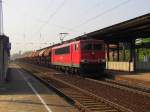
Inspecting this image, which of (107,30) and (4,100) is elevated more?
(107,30)

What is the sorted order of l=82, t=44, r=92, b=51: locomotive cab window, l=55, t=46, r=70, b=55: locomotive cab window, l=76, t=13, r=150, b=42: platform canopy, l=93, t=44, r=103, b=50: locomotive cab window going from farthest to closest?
l=55, t=46, r=70, b=55: locomotive cab window, l=93, t=44, r=103, b=50: locomotive cab window, l=82, t=44, r=92, b=51: locomotive cab window, l=76, t=13, r=150, b=42: platform canopy

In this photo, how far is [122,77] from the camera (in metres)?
27.9

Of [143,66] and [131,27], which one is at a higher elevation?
[131,27]

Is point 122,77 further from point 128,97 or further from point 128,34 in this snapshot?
point 128,97

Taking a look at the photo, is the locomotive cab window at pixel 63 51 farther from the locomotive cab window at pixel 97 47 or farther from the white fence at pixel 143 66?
the white fence at pixel 143 66

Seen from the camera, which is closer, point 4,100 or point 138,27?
point 4,100

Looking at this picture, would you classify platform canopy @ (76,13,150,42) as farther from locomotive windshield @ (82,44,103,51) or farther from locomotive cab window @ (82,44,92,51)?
locomotive cab window @ (82,44,92,51)

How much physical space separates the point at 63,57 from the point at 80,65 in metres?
8.66

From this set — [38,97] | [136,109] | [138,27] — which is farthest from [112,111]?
[138,27]

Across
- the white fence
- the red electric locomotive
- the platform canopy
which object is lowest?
the white fence

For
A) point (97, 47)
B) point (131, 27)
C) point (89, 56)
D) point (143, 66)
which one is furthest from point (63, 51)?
point (131, 27)

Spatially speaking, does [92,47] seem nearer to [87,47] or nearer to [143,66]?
[87,47]

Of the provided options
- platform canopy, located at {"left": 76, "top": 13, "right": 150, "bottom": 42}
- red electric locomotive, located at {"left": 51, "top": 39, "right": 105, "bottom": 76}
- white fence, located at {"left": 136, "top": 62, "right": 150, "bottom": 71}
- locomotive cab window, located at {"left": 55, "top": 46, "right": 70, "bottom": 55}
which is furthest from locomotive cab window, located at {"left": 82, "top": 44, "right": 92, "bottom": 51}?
white fence, located at {"left": 136, "top": 62, "right": 150, "bottom": 71}

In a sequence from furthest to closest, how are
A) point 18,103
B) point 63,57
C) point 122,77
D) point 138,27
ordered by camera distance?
point 63,57, point 138,27, point 122,77, point 18,103
